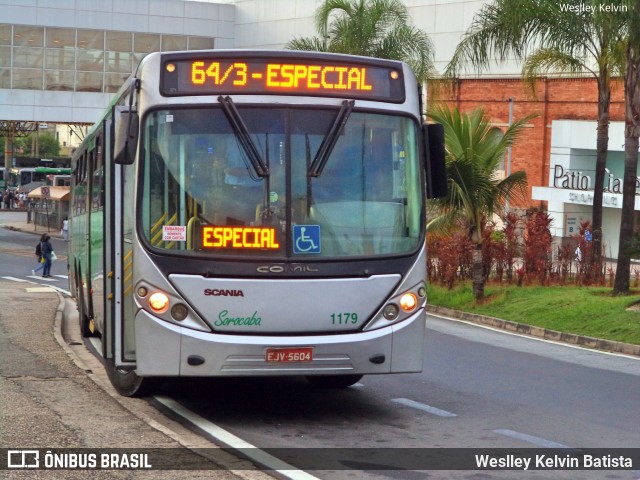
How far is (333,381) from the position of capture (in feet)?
41.4

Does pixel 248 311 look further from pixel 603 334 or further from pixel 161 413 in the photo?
pixel 603 334

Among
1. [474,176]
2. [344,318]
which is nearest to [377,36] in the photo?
[474,176]

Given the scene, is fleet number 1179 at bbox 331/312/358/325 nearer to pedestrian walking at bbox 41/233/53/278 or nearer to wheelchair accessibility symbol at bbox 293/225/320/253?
wheelchair accessibility symbol at bbox 293/225/320/253

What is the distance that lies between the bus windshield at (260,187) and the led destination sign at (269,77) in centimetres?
20

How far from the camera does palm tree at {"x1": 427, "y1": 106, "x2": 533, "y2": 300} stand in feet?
81.1

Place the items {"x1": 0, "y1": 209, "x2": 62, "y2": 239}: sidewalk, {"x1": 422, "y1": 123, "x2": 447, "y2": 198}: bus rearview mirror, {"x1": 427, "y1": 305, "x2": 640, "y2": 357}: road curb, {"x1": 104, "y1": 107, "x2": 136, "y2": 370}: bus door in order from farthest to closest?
{"x1": 0, "y1": 209, "x2": 62, "y2": 239}: sidewalk, {"x1": 427, "y1": 305, "x2": 640, "y2": 357}: road curb, {"x1": 422, "y1": 123, "x2": 447, "y2": 198}: bus rearview mirror, {"x1": 104, "y1": 107, "x2": 136, "y2": 370}: bus door

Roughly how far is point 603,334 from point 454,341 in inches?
105

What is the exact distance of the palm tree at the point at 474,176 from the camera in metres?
24.7

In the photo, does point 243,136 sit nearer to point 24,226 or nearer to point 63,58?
point 63,58

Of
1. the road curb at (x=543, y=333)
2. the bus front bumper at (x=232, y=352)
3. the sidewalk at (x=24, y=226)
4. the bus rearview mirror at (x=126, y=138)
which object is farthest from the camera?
the sidewalk at (x=24, y=226)

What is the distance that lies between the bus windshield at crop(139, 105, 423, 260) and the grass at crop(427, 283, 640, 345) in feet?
32.7

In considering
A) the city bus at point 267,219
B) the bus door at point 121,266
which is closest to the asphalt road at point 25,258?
the bus door at point 121,266

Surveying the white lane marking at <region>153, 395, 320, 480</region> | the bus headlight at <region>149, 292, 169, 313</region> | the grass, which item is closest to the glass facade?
the grass

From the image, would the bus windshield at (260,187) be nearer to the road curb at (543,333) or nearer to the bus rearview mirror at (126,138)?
the bus rearview mirror at (126,138)
